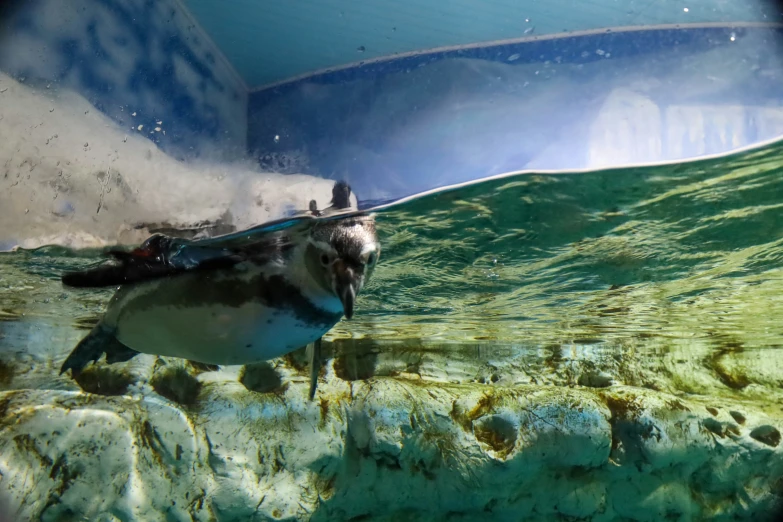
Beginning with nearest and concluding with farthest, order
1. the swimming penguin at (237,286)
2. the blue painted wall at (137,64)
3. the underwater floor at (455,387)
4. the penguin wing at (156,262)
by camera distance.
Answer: the blue painted wall at (137,64), the swimming penguin at (237,286), the penguin wing at (156,262), the underwater floor at (455,387)

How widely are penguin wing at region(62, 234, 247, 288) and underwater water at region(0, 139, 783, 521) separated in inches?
36.1

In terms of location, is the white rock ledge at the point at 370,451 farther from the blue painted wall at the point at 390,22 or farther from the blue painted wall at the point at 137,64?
the blue painted wall at the point at 390,22

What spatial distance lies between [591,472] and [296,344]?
654 centimetres

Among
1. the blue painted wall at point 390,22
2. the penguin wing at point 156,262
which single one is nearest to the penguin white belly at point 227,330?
the penguin wing at point 156,262

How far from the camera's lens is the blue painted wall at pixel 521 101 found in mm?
2736

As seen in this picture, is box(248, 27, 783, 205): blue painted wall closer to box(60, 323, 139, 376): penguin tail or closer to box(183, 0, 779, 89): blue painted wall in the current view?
box(183, 0, 779, 89): blue painted wall

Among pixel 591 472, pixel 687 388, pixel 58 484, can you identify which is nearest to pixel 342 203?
pixel 58 484

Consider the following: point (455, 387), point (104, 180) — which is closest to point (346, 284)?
point (104, 180)

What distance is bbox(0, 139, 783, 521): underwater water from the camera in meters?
5.02

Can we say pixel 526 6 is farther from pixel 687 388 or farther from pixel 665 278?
pixel 687 388

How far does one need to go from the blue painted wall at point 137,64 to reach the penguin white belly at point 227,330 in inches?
54.0

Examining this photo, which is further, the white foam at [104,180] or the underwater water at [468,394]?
the underwater water at [468,394]

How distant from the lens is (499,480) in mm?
7773

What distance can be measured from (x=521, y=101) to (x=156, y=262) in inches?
123
